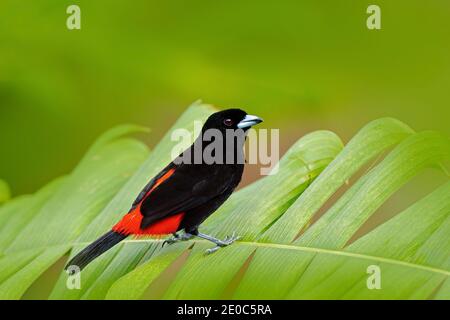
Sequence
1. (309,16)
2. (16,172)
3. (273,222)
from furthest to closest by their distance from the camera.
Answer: (309,16) → (16,172) → (273,222)

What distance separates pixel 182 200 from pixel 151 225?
0.13 m

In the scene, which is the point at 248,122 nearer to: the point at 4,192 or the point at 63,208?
the point at 63,208

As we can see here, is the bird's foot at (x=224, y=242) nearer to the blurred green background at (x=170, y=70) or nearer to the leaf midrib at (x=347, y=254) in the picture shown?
the leaf midrib at (x=347, y=254)

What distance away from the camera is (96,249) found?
6.43ft

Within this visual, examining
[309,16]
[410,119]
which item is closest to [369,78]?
[410,119]

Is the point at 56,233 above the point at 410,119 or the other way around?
the other way around

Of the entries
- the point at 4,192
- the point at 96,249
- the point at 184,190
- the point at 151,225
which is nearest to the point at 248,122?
the point at 184,190

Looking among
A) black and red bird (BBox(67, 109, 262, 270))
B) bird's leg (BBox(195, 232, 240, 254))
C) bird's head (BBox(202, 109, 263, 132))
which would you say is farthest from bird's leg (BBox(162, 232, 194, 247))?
bird's head (BBox(202, 109, 263, 132))

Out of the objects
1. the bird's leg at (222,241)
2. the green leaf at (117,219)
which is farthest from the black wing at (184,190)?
the green leaf at (117,219)

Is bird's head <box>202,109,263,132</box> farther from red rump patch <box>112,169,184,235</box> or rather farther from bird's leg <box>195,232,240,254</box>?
→ bird's leg <box>195,232,240,254</box>

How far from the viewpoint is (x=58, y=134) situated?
326 cm

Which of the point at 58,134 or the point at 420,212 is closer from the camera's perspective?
the point at 420,212
